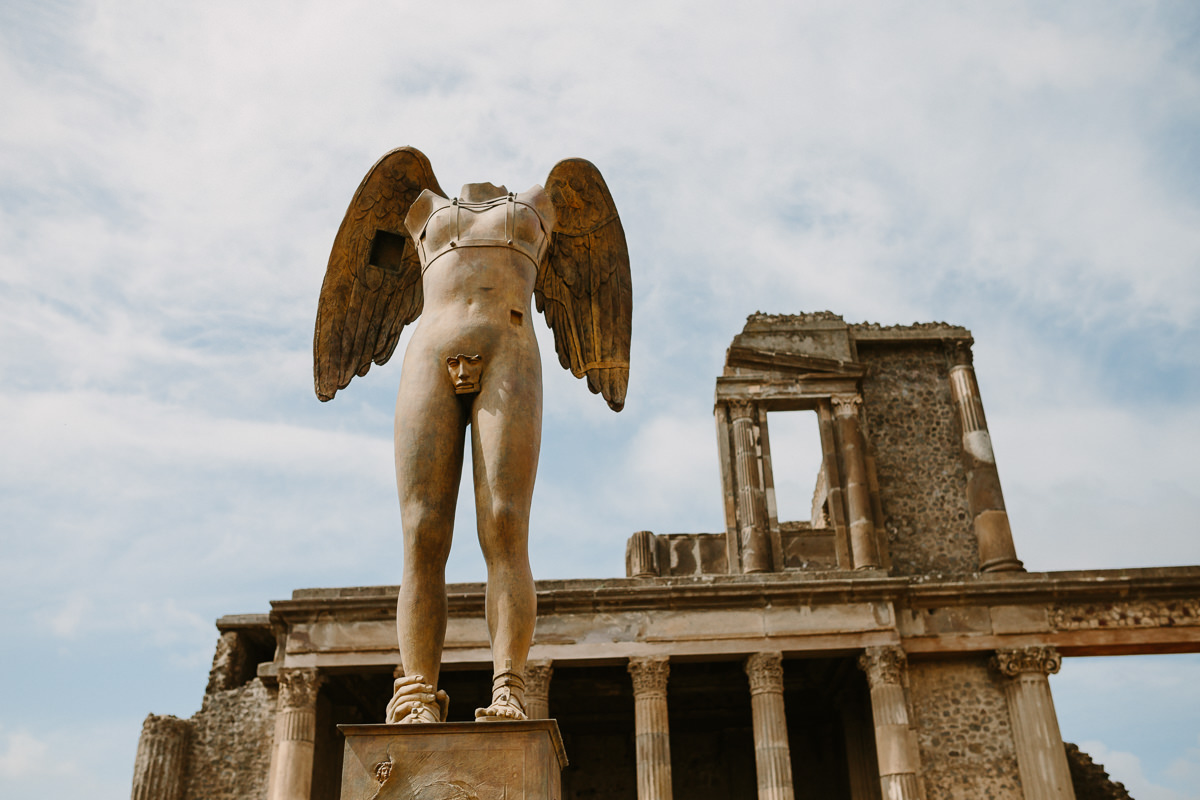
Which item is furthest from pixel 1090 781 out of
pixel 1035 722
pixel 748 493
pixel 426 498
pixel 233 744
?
pixel 426 498

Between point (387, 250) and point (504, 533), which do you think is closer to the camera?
point (504, 533)

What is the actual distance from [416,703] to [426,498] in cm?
77

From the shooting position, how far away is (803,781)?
2117 centimetres

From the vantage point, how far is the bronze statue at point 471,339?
13.7 ft

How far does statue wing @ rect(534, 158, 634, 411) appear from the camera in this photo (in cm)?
541

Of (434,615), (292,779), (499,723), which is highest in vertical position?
(292,779)

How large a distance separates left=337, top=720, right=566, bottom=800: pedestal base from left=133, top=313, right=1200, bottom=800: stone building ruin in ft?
41.8

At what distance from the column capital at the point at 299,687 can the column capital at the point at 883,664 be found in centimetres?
823

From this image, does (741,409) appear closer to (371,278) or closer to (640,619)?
(640,619)

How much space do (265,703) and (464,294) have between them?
17.0 meters

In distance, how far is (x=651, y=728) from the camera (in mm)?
16203

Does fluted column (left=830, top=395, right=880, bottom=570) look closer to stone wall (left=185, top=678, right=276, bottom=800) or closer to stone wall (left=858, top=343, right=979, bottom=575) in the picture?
stone wall (left=858, top=343, right=979, bottom=575)

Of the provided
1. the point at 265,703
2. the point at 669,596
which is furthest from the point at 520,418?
the point at 265,703

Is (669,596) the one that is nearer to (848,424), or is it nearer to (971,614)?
(971,614)
